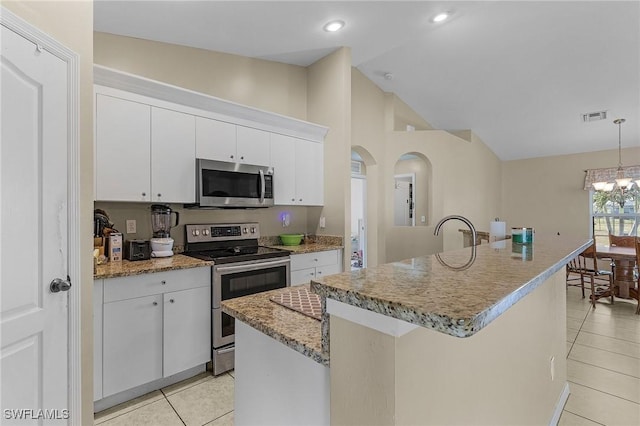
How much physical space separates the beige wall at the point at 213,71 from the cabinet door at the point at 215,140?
0.46 metres

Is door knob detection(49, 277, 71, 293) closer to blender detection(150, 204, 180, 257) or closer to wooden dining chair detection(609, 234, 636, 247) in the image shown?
blender detection(150, 204, 180, 257)

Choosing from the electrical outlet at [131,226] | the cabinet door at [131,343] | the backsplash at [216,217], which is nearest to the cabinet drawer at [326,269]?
the backsplash at [216,217]

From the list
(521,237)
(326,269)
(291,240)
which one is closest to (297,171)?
(291,240)

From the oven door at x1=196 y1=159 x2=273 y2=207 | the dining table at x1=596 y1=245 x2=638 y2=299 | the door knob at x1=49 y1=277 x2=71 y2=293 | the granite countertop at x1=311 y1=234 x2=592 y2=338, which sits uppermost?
the oven door at x1=196 y1=159 x2=273 y2=207

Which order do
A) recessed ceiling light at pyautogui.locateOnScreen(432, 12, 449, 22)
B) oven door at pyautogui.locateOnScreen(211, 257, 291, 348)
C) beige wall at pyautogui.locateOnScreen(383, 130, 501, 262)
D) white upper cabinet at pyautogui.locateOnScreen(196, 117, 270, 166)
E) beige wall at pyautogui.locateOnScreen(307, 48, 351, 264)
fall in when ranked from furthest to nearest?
beige wall at pyautogui.locateOnScreen(383, 130, 501, 262), beige wall at pyautogui.locateOnScreen(307, 48, 351, 264), recessed ceiling light at pyautogui.locateOnScreen(432, 12, 449, 22), white upper cabinet at pyautogui.locateOnScreen(196, 117, 270, 166), oven door at pyautogui.locateOnScreen(211, 257, 291, 348)

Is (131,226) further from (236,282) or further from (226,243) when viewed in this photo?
(236,282)

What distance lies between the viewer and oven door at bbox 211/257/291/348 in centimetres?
237

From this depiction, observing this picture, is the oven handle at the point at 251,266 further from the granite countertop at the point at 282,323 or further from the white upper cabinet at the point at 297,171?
the granite countertop at the point at 282,323

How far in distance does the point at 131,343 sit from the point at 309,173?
2322 mm

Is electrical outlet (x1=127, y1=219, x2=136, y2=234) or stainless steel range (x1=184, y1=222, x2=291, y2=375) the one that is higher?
electrical outlet (x1=127, y1=219, x2=136, y2=234)

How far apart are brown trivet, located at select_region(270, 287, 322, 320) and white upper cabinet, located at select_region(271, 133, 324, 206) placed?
201 cm

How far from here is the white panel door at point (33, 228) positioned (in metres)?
1.25

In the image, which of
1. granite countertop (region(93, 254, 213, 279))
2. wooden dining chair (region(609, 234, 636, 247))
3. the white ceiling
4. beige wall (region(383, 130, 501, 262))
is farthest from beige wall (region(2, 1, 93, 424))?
wooden dining chair (region(609, 234, 636, 247))

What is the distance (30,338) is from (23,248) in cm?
40
